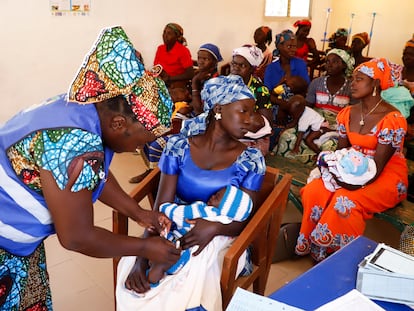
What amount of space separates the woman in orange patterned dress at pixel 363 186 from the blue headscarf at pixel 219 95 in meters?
1.10

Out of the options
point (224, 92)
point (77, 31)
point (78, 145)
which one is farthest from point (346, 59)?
point (78, 145)

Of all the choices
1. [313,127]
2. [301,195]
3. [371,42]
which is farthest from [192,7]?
[371,42]

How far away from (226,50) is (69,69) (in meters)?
2.44

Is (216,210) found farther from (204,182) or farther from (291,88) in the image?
(291,88)

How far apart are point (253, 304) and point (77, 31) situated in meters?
4.20

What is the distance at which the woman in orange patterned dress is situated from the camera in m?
2.66

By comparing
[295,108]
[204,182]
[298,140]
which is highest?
[204,182]

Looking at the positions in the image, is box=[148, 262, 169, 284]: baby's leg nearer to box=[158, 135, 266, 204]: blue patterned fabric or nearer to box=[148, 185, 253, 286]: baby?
box=[148, 185, 253, 286]: baby

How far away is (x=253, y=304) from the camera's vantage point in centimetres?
126

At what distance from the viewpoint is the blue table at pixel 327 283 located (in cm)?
133

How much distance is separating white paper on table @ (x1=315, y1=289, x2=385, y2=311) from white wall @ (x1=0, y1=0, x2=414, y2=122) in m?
4.15

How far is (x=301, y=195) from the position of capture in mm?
2939

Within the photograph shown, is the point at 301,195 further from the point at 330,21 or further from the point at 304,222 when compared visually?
the point at 330,21

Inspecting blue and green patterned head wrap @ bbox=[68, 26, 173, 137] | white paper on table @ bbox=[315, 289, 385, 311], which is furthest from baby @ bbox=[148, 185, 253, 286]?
blue and green patterned head wrap @ bbox=[68, 26, 173, 137]
